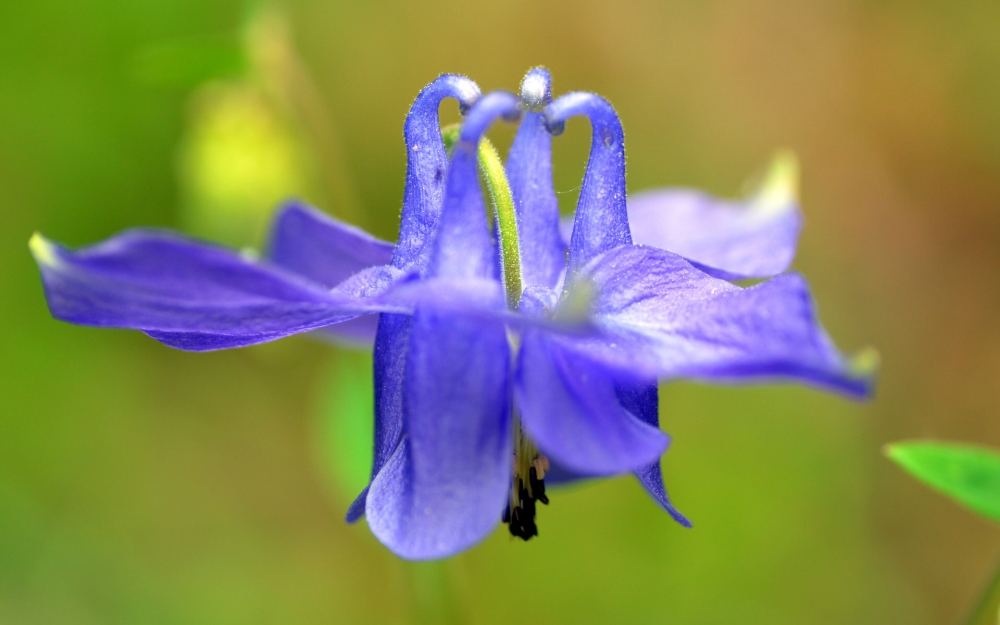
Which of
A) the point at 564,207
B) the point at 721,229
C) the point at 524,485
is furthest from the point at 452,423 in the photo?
the point at 564,207

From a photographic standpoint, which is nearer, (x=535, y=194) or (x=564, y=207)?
(x=535, y=194)

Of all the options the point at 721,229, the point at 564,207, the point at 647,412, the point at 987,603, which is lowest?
the point at 987,603

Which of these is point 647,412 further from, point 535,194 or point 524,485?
point 535,194

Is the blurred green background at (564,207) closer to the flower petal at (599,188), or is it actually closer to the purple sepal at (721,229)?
the purple sepal at (721,229)

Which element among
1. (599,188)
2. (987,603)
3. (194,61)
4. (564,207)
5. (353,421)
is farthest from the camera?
(564,207)

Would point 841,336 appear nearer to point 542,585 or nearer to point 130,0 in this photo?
point 542,585

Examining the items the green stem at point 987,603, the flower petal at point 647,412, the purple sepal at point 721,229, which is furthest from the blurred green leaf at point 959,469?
the flower petal at point 647,412

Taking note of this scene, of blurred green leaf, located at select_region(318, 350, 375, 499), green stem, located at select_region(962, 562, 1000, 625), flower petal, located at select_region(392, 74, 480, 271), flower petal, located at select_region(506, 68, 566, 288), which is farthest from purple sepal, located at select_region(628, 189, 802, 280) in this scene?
blurred green leaf, located at select_region(318, 350, 375, 499)
